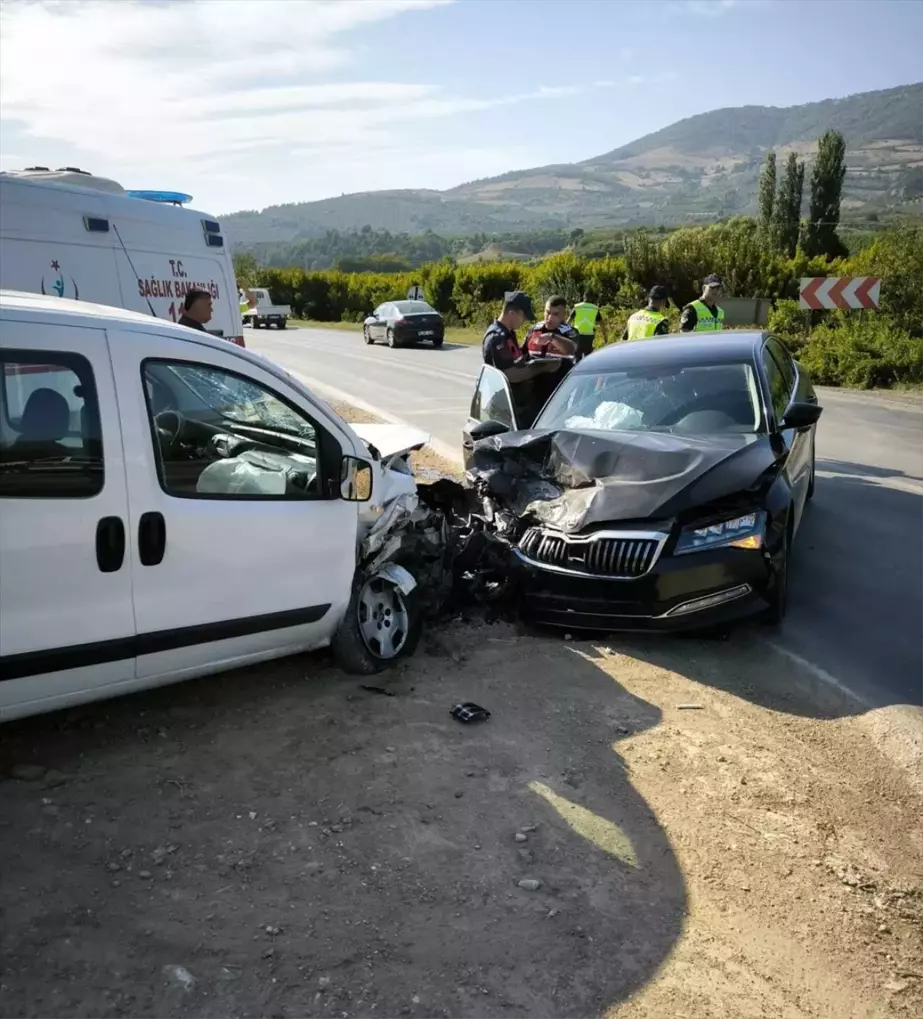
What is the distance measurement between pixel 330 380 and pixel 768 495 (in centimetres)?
1554

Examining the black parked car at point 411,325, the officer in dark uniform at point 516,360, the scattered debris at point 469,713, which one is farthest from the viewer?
the black parked car at point 411,325

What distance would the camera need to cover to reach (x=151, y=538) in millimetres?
3641

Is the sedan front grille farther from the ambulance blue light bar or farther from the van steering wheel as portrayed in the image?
the ambulance blue light bar

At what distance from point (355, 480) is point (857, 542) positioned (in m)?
4.50

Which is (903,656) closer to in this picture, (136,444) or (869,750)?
(869,750)

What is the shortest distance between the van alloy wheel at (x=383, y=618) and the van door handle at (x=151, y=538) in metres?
1.22

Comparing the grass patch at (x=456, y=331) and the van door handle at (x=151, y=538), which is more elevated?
the van door handle at (x=151, y=538)

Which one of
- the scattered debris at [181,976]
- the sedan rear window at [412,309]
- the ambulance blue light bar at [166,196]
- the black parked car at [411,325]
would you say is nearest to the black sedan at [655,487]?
the scattered debris at [181,976]

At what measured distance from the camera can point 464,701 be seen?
14.7 ft

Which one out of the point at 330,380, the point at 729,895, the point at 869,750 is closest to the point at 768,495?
the point at 869,750

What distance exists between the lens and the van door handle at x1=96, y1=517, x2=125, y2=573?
350 centimetres

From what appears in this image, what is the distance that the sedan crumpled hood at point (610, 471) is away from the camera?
201 inches

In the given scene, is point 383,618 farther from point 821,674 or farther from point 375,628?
point 821,674

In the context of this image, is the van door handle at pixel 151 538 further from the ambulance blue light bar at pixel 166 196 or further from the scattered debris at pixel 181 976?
the ambulance blue light bar at pixel 166 196
